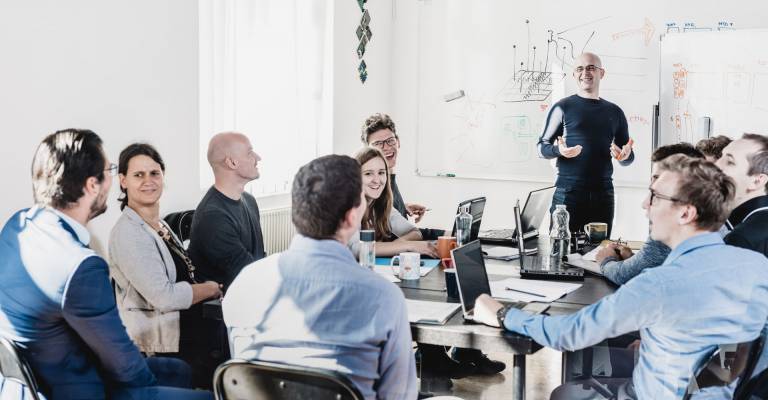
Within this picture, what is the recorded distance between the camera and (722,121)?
5.07 meters

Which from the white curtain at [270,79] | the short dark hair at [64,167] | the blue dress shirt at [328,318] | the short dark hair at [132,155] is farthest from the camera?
the white curtain at [270,79]

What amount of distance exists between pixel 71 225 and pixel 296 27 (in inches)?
140

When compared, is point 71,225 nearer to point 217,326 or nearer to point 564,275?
point 217,326

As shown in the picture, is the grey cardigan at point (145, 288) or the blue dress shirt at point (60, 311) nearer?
the blue dress shirt at point (60, 311)

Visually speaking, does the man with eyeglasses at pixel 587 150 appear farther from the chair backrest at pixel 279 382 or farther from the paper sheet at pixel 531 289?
the chair backrest at pixel 279 382

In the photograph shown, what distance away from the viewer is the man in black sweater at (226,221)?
305 cm

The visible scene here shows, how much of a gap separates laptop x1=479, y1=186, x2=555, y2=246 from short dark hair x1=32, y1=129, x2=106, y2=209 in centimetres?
216

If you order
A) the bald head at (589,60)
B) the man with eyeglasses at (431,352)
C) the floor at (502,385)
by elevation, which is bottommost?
the floor at (502,385)

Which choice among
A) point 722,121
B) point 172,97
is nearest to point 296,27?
point 172,97

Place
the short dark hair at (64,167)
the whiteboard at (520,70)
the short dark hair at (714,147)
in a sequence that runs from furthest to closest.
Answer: the whiteboard at (520,70) → the short dark hair at (714,147) → the short dark hair at (64,167)

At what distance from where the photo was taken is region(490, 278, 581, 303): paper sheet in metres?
2.56

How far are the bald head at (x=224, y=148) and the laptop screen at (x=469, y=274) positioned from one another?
50.4 inches

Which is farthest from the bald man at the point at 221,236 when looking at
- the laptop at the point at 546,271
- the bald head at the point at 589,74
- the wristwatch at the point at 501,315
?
the bald head at the point at 589,74

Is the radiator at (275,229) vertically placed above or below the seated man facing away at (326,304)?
below
